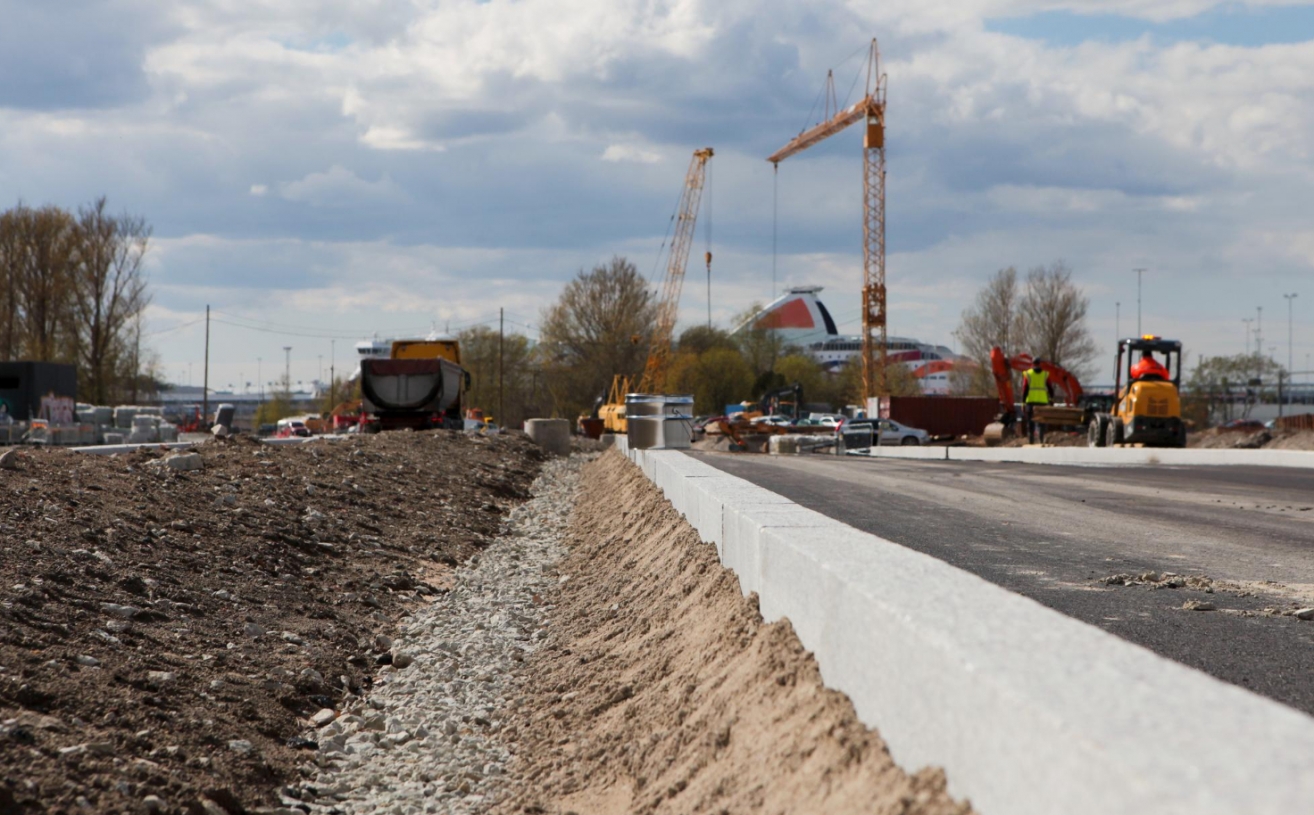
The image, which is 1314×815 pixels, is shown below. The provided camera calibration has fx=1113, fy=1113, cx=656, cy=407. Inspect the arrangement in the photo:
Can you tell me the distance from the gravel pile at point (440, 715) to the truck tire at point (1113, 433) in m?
20.9

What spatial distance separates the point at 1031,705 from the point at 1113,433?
28.7m

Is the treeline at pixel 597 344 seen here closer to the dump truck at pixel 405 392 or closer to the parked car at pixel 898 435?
the parked car at pixel 898 435

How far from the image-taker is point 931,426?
6025cm

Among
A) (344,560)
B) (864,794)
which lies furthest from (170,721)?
(344,560)

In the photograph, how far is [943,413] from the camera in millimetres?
60438

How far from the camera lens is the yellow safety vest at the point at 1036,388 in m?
37.3

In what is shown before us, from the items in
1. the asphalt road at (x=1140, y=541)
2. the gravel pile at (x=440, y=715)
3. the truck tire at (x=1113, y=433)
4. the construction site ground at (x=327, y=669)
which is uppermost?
the truck tire at (x=1113, y=433)

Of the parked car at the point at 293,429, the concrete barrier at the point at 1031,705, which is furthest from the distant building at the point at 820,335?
the concrete barrier at the point at 1031,705

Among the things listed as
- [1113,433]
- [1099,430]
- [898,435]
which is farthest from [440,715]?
[898,435]

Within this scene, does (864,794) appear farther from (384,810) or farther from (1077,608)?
(1077,608)

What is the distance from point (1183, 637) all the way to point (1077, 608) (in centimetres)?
78

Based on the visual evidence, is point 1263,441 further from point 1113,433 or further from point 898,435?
point 898,435

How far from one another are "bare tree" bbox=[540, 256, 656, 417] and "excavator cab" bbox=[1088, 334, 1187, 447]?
55.8 m

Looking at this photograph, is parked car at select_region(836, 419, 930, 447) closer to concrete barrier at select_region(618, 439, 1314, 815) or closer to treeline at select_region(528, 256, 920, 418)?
treeline at select_region(528, 256, 920, 418)
